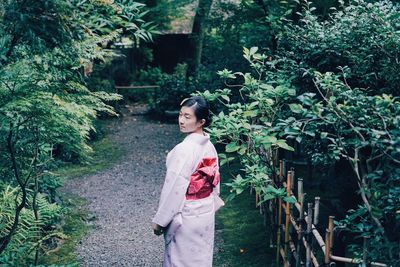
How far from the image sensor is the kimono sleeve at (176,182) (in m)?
3.81

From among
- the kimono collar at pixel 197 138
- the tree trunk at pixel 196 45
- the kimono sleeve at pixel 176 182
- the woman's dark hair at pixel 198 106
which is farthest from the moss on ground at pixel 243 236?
the tree trunk at pixel 196 45

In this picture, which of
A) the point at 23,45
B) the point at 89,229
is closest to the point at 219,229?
the point at 89,229

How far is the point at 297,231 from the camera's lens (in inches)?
189

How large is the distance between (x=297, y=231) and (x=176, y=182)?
1590 mm

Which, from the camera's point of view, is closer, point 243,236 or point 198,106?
point 198,106

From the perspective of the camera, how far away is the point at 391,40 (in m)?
4.30

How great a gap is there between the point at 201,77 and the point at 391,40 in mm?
8713

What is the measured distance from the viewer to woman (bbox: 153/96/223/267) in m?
3.83

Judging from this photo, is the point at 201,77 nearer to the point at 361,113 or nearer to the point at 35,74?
the point at 35,74

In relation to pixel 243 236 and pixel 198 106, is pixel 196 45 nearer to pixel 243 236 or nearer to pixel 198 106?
pixel 243 236

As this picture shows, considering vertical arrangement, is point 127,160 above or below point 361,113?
below

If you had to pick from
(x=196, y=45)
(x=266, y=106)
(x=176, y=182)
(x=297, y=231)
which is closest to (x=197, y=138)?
(x=176, y=182)

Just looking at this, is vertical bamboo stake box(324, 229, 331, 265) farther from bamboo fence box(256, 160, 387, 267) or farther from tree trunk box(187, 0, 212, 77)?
tree trunk box(187, 0, 212, 77)

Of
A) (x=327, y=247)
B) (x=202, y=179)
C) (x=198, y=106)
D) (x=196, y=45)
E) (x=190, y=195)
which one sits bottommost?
(x=327, y=247)
